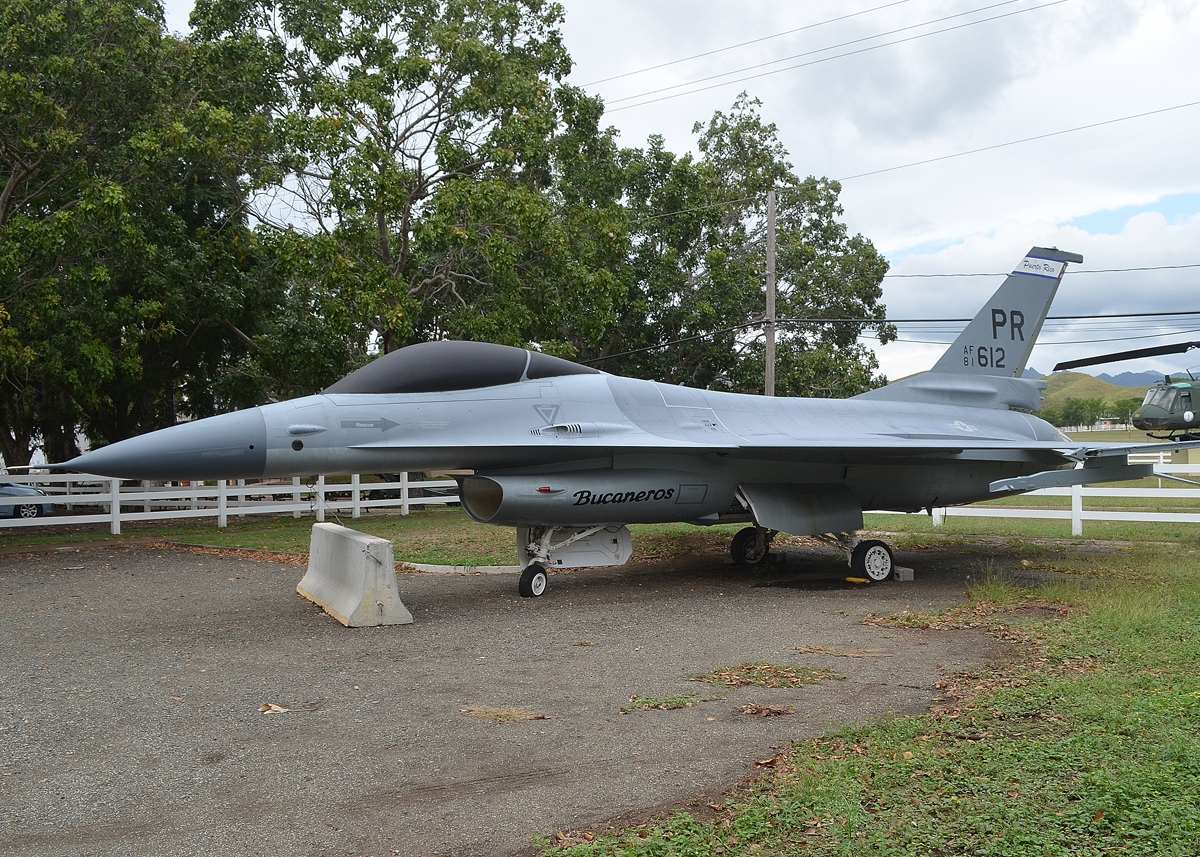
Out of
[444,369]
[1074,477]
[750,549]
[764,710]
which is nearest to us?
[764,710]

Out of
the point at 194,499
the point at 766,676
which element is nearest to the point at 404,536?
the point at 194,499

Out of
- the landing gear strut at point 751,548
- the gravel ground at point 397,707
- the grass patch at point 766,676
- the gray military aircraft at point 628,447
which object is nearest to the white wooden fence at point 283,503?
the gray military aircraft at point 628,447

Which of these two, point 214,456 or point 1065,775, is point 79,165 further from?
point 1065,775

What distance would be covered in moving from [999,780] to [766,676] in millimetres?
2461

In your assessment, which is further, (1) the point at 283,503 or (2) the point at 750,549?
(1) the point at 283,503

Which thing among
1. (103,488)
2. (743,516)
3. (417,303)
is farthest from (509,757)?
(103,488)

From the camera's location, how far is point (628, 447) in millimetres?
10086

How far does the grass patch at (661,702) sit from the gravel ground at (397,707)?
87mm

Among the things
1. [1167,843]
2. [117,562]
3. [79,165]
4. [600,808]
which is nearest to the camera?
[1167,843]

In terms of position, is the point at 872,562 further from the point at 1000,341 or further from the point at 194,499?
the point at 194,499

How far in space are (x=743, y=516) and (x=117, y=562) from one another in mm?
9693

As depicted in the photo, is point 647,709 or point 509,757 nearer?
point 509,757

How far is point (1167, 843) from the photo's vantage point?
353 centimetres

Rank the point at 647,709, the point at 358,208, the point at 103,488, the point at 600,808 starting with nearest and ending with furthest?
the point at 600,808, the point at 647,709, the point at 358,208, the point at 103,488
